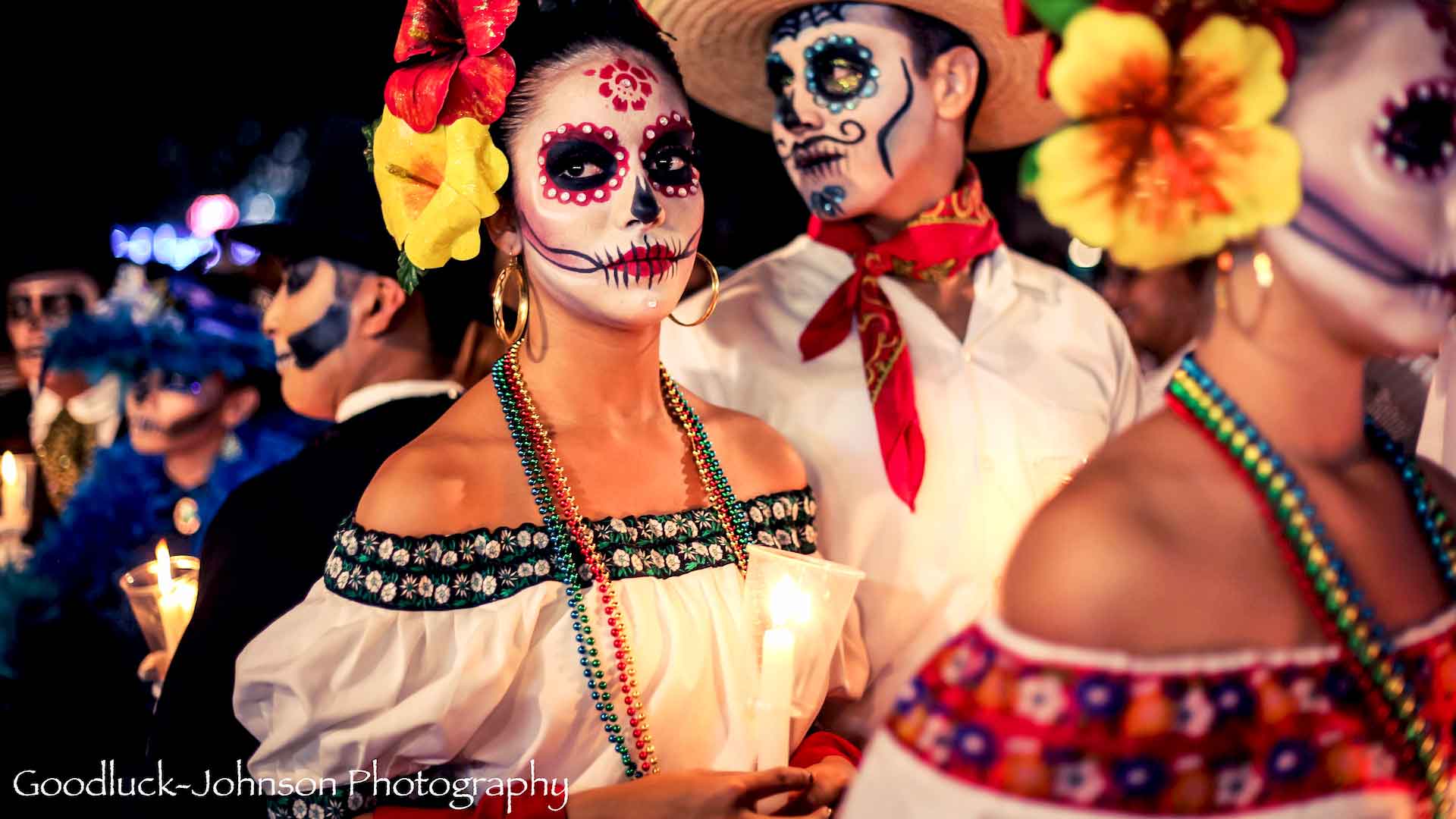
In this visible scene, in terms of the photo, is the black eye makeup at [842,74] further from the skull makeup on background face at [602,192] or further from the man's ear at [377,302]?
the man's ear at [377,302]

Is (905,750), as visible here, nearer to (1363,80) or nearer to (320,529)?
(1363,80)

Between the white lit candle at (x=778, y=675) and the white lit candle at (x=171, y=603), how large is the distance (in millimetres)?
1551

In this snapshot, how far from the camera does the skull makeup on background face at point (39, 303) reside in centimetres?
504

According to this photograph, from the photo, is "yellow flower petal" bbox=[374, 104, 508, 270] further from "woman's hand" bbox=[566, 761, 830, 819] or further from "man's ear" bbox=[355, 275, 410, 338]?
"man's ear" bbox=[355, 275, 410, 338]

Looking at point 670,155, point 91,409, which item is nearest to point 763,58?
point 670,155

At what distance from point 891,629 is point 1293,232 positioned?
1362 millimetres

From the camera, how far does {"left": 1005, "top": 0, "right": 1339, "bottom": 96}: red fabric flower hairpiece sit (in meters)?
1.22

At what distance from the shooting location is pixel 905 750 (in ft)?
3.98

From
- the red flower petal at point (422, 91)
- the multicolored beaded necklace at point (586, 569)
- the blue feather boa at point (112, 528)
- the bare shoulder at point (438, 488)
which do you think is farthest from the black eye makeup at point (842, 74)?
the blue feather boa at point (112, 528)

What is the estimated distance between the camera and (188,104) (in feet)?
19.1

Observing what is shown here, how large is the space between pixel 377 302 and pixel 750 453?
1.24 meters

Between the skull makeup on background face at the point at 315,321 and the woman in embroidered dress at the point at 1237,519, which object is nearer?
the woman in embroidered dress at the point at 1237,519

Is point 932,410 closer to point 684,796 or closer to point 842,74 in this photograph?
point 842,74

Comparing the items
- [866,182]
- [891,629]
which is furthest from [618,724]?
[866,182]
